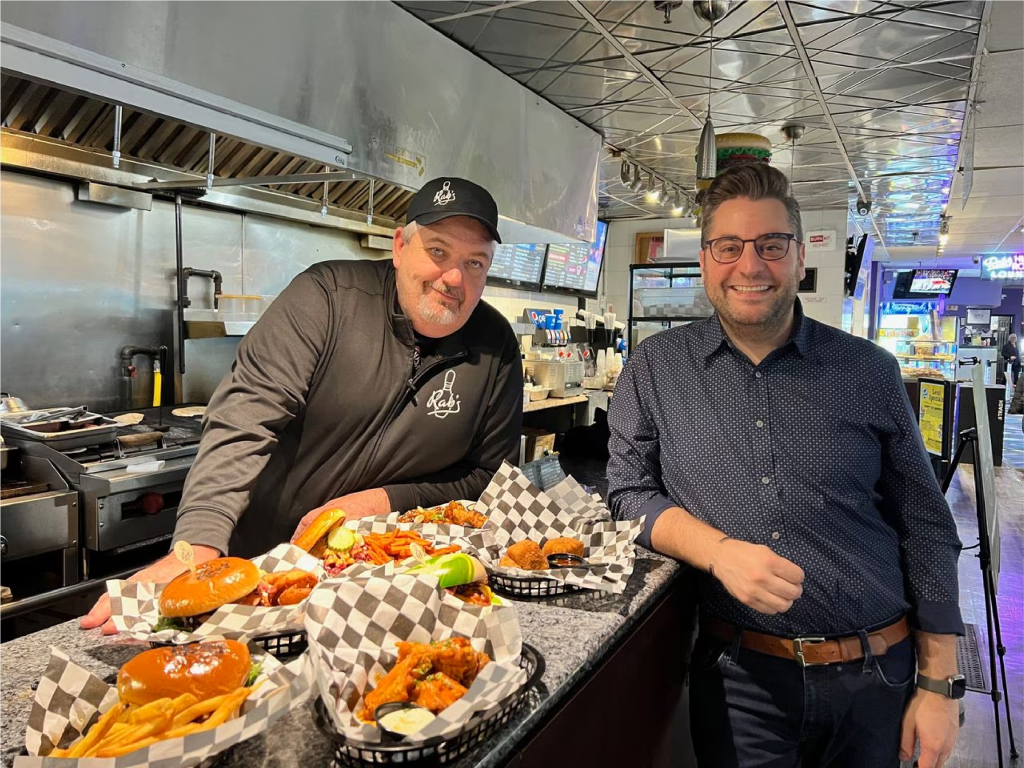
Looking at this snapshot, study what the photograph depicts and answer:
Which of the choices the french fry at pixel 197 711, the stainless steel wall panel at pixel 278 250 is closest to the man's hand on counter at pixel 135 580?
the french fry at pixel 197 711

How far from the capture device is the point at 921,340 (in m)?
16.2

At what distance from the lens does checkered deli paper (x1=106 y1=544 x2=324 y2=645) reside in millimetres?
1021

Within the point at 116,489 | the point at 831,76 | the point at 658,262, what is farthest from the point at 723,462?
the point at 658,262

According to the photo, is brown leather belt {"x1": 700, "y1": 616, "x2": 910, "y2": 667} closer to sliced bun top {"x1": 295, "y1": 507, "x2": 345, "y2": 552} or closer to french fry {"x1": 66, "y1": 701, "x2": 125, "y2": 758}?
sliced bun top {"x1": 295, "y1": 507, "x2": 345, "y2": 552}

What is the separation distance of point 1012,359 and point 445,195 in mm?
23096

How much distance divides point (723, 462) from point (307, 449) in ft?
3.54

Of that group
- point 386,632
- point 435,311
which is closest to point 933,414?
point 435,311

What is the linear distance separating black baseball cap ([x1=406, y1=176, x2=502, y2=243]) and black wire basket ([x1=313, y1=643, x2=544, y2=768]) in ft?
4.00

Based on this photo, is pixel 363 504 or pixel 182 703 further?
pixel 363 504

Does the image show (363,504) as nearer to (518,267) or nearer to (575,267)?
(518,267)

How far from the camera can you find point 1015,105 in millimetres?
4750

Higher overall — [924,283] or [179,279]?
[924,283]

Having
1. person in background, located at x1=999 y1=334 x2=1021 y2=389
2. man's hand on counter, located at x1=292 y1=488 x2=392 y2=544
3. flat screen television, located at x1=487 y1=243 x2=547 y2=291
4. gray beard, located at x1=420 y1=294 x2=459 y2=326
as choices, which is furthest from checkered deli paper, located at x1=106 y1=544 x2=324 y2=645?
person in background, located at x1=999 y1=334 x2=1021 y2=389

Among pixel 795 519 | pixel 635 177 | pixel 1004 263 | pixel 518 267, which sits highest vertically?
pixel 1004 263
